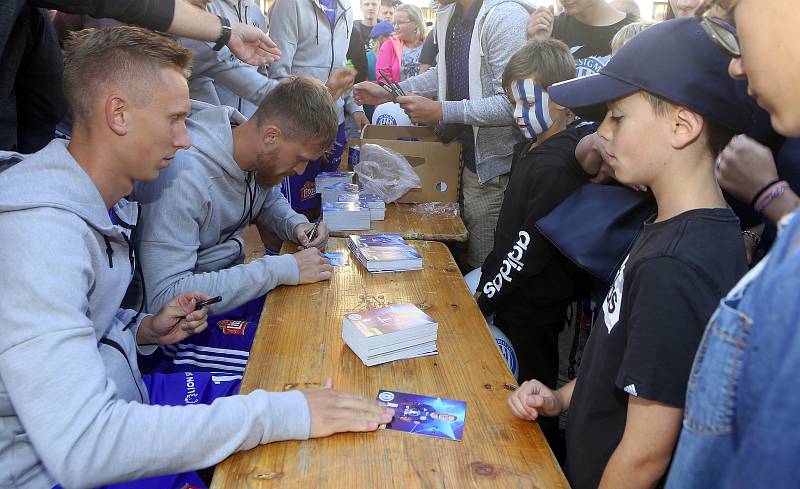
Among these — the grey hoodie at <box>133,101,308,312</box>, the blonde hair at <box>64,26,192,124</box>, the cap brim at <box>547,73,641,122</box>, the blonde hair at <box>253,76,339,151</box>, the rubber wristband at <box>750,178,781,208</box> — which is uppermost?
the cap brim at <box>547,73,641,122</box>

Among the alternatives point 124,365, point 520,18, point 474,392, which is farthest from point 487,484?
point 520,18

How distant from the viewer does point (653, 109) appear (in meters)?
1.13

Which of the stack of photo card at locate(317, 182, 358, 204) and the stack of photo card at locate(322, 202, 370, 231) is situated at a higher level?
the stack of photo card at locate(322, 202, 370, 231)

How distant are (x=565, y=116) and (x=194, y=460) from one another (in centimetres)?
183

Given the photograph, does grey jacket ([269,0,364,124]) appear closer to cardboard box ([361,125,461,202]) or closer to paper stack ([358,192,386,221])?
cardboard box ([361,125,461,202])

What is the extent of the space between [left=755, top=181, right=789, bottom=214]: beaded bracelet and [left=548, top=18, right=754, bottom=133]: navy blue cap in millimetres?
306

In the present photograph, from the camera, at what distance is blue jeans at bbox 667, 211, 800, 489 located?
48cm

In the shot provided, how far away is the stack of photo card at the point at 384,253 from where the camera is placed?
2027mm

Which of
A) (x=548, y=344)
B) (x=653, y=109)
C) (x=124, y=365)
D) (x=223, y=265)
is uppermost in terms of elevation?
(x=653, y=109)

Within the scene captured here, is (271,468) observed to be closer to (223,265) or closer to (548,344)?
(223,265)

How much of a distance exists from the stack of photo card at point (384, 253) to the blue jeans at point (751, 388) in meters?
1.45

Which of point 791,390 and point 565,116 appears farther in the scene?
point 565,116

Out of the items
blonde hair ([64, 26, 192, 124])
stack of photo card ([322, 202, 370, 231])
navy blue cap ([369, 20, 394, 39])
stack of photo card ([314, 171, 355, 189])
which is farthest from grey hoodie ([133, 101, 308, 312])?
navy blue cap ([369, 20, 394, 39])

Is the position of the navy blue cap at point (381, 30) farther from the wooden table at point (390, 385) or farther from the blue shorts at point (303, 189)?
the wooden table at point (390, 385)
